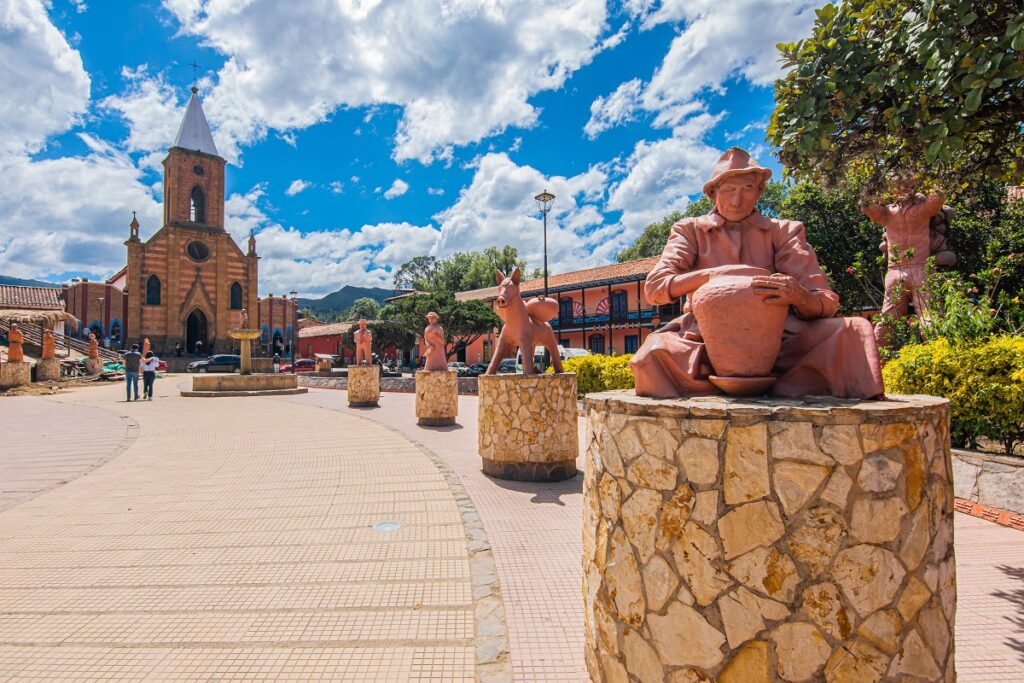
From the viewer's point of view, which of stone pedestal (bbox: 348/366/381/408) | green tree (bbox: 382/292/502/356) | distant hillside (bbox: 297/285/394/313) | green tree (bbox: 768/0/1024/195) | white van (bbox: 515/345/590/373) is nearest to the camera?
green tree (bbox: 768/0/1024/195)

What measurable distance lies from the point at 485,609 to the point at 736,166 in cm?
282

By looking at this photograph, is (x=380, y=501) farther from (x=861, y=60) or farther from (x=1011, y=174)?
(x=1011, y=174)

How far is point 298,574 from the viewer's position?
3.59 metres

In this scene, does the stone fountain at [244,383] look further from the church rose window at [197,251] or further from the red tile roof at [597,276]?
the church rose window at [197,251]

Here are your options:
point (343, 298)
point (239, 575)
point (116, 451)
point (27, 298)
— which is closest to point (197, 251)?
point (27, 298)

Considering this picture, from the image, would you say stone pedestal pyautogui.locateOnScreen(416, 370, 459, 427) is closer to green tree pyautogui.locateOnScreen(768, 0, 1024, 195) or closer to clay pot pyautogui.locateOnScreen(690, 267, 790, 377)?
green tree pyautogui.locateOnScreen(768, 0, 1024, 195)

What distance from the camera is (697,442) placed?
179 cm

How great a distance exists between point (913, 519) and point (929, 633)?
0.40 metres

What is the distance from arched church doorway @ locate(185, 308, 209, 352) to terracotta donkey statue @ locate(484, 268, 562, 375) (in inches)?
1371

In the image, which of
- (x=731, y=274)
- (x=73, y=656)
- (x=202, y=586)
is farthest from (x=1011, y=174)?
(x=73, y=656)

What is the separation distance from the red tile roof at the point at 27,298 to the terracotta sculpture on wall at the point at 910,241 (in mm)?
36700

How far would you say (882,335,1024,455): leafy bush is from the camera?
15.3 ft

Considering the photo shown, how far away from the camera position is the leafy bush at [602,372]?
11289 millimetres

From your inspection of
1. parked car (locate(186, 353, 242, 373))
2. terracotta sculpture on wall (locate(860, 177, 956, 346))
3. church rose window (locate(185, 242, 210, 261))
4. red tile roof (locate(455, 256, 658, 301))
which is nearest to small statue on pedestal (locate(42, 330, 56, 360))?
parked car (locate(186, 353, 242, 373))
